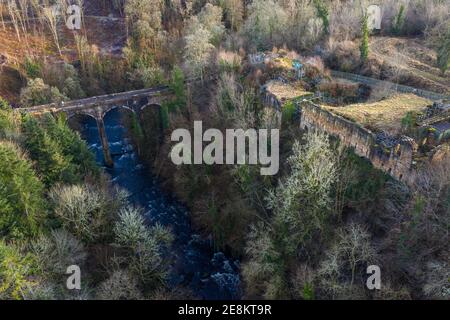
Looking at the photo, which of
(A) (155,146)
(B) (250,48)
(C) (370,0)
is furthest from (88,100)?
(C) (370,0)

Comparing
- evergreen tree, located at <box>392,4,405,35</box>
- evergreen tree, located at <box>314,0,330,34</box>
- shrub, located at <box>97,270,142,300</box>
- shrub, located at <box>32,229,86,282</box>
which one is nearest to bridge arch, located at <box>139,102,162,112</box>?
evergreen tree, located at <box>314,0,330,34</box>

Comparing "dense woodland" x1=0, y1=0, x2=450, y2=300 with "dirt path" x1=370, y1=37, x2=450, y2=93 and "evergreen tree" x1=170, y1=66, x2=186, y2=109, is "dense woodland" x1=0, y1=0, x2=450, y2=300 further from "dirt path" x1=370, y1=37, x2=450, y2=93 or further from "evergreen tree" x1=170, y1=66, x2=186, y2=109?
"dirt path" x1=370, y1=37, x2=450, y2=93

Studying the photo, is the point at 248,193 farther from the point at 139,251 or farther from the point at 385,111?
the point at 385,111

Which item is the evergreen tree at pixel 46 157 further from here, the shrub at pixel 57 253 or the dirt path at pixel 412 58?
the dirt path at pixel 412 58

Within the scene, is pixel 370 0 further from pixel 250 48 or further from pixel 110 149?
pixel 110 149

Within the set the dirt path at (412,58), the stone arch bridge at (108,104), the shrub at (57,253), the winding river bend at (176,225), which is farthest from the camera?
the stone arch bridge at (108,104)

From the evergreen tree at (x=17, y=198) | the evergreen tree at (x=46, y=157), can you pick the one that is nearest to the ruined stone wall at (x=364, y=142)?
the evergreen tree at (x=46, y=157)
